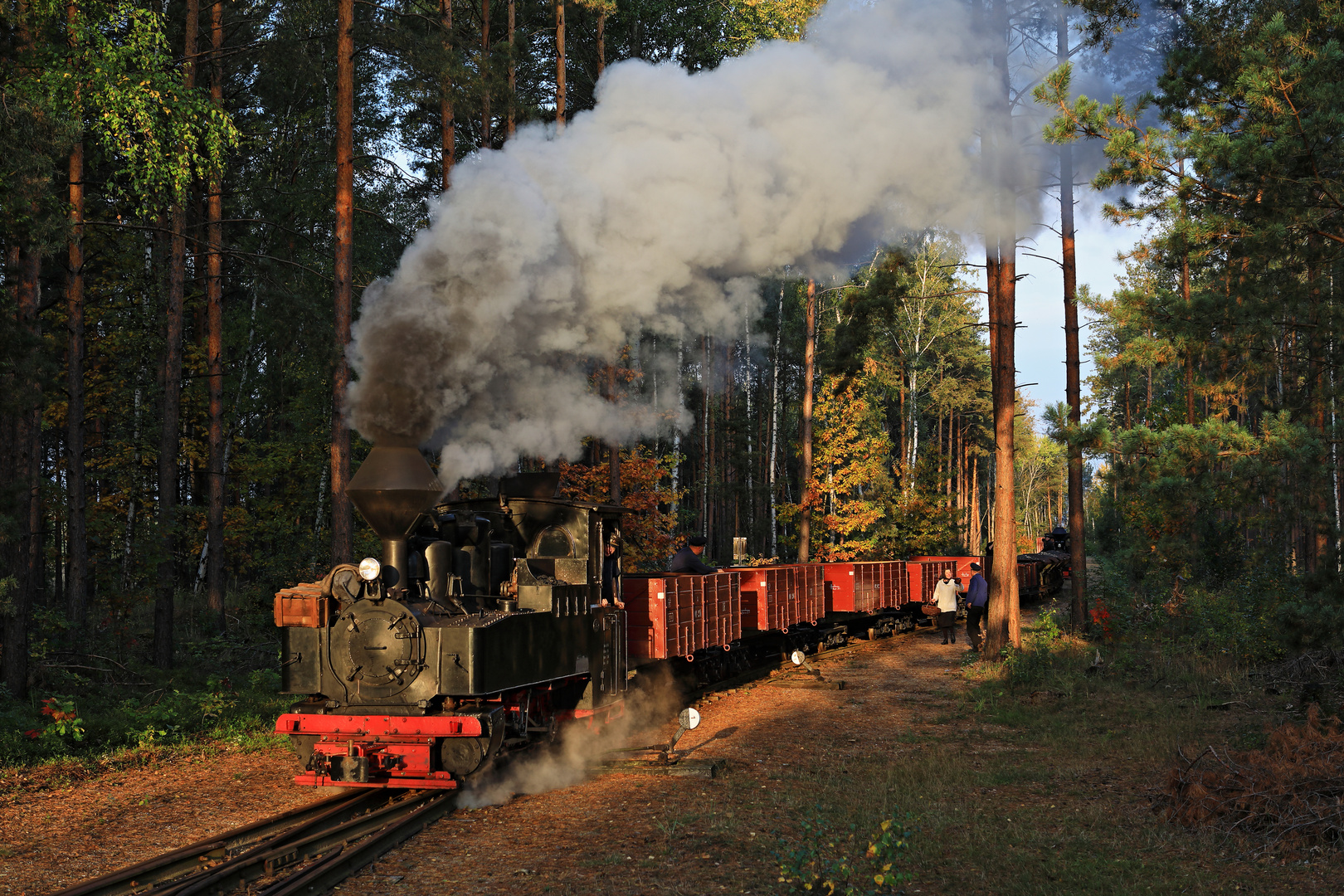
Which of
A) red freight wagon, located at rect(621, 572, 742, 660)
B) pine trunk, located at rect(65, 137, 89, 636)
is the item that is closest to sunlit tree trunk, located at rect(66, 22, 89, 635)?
pine trunk, located at rect(65, 137, 89, 636)

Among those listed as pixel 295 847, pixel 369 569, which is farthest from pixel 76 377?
pixel 295 847

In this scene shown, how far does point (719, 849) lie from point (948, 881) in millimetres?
1719

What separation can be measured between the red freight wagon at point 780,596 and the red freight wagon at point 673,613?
1.87m

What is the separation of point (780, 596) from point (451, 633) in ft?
32.9

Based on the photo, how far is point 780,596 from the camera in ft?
58.0

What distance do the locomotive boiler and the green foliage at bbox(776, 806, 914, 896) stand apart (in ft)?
9.99

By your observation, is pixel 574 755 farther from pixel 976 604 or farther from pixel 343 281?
pixel 976 604

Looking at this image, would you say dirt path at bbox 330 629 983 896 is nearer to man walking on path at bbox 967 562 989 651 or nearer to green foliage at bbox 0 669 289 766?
green foliage at bbox 0 669 289 766

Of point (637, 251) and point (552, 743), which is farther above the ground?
point (637, 251)

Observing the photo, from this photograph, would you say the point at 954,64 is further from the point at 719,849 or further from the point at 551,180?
the point at 719,849

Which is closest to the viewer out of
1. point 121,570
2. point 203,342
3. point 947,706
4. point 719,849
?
point 719,849

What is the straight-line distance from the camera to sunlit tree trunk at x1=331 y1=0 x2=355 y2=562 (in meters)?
13.7

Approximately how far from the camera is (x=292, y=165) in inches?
1044

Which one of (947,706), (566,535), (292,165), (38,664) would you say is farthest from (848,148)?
(292,165)
